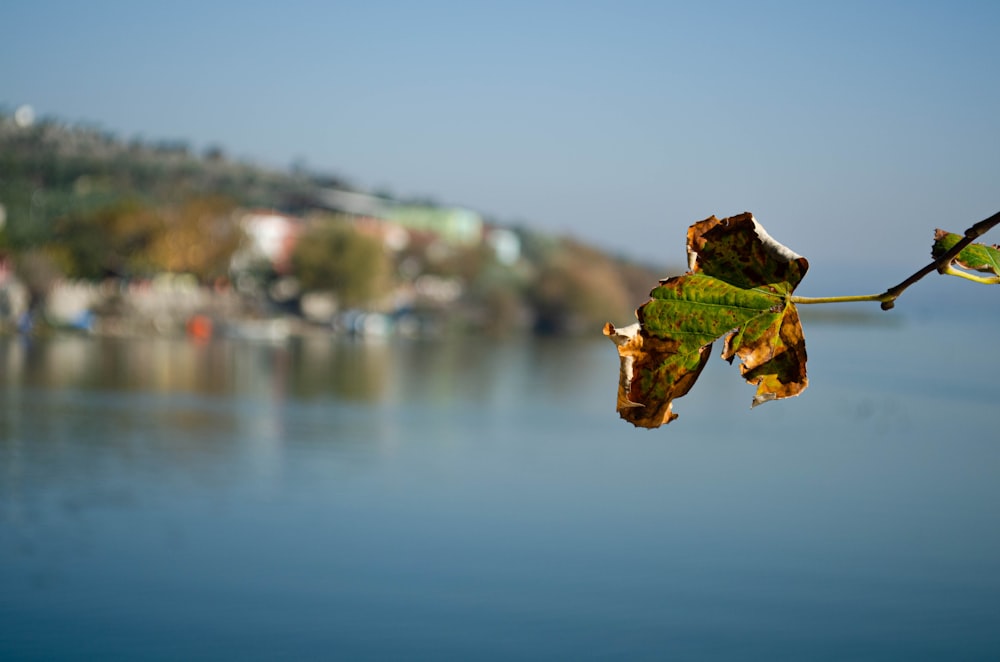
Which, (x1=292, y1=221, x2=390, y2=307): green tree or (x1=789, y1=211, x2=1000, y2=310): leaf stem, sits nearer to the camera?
(x1=789, y1=211, x2=1000, y2=310): leaf stem

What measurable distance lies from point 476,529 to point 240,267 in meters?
46.2

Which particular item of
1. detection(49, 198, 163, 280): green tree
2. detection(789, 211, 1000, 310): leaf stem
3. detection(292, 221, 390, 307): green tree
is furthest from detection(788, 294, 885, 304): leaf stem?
detection(292, 221, 390, 307): green tree

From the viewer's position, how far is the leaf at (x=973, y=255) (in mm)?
702

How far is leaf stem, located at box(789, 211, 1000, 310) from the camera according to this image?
629 millimetres

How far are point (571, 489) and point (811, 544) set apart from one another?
4.13 meters

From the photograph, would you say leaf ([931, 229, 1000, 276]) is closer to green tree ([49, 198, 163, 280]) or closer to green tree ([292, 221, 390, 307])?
green tree ([49, 198, 163, 280])

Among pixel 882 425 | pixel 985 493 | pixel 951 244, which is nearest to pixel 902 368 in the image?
pixel 882 425

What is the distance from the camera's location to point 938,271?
2.25ft

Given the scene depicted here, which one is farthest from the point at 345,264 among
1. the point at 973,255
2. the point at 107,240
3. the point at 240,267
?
the point at 973,255

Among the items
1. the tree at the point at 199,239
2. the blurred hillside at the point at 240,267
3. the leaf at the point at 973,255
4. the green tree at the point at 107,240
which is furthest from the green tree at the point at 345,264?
the leaf at the point at 973,255

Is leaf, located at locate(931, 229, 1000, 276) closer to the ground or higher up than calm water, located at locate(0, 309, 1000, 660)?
higher up

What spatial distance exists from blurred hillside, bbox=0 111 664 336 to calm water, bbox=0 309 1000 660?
67.6 feet

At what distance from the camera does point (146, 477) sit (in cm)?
1767

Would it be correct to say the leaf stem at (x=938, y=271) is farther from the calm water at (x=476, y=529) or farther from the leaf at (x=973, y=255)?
the calm water at (x=476, y=529)
